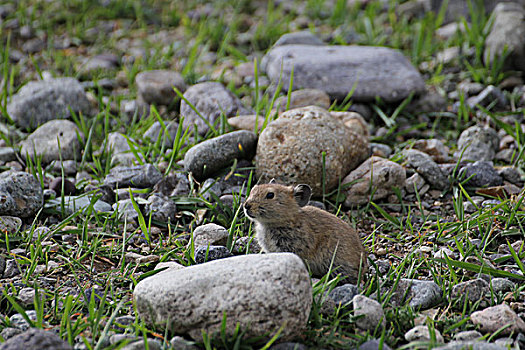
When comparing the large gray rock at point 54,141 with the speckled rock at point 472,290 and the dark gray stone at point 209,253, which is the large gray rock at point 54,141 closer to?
the dark gray stone at point 209,253

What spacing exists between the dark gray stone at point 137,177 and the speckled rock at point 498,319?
302cm

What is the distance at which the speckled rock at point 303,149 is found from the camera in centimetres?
511

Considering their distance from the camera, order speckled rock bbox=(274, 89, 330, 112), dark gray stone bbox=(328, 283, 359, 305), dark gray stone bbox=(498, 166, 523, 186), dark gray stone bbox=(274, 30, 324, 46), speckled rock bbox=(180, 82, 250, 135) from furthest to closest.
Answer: dark gray stone bbox=(274, 30, 324, 46) → speckled rock bbox=(274, 89, 330, 112) → speckled rock bbox=(180, 82, 250, 135) → dark gray stone bbox=(498, 166, 523, 186) → dark gray stone bbox=(328, 283, 359, 305)

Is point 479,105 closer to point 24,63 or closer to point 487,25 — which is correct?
point 487,25

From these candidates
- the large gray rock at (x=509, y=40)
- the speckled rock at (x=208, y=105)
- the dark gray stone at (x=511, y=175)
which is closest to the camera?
the dark gray stone at (x=511, y=175)

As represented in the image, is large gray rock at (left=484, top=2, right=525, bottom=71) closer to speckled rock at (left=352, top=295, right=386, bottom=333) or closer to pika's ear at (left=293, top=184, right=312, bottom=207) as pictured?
pika's ear at (left=293, top=184, right=312, bottom=207)

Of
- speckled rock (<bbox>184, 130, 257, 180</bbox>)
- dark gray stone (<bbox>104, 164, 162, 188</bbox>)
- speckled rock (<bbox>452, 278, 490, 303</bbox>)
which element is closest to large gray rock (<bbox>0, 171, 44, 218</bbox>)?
dark gray stone (<bbox>104, 164, 162, 188</bbox>)

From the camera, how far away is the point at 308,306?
325cm

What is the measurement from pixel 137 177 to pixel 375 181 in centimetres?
213

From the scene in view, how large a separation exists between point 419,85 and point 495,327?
4.00m

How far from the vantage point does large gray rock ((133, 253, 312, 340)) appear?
10.3 ft

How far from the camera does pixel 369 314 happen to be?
341 centimetres

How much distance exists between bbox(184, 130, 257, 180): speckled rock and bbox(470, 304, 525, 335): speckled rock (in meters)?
2.59

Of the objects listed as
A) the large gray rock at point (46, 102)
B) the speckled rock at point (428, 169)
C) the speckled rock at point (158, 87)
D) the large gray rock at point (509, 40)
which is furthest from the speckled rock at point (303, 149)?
the large gray rock at point (509, 40)
